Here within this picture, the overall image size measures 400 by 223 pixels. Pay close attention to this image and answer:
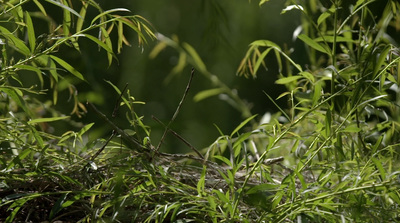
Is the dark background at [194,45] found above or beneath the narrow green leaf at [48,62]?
beneath

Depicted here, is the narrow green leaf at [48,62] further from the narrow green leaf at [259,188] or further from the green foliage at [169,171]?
the narrow green leaf at [259,188]

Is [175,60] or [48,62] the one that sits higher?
[48,62]

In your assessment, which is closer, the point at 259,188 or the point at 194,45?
the point at 259,188

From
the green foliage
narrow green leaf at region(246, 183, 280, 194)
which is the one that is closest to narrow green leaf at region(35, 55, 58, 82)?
the green foliage

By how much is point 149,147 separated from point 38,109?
34 centimetres

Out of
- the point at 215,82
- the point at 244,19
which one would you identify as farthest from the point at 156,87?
the point at 244,19

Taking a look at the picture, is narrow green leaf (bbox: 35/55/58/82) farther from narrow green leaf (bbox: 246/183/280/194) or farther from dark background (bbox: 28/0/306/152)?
narrow green leaf (bbox: 246/183/280/194)

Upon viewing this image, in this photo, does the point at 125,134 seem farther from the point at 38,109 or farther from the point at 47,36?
the point at 38,109

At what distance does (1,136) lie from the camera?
1.71 ft

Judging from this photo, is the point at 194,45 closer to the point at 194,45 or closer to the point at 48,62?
the point at 194,45

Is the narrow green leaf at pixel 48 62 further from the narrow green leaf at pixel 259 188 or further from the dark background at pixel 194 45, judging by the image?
the narrow green leaf at pixel 259 188

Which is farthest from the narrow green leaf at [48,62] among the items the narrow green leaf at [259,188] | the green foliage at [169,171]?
the narrow green leaf at [259,188]

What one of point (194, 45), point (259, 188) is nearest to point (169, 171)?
point (259, 188)

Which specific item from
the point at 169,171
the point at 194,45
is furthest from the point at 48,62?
the point at 194,45
